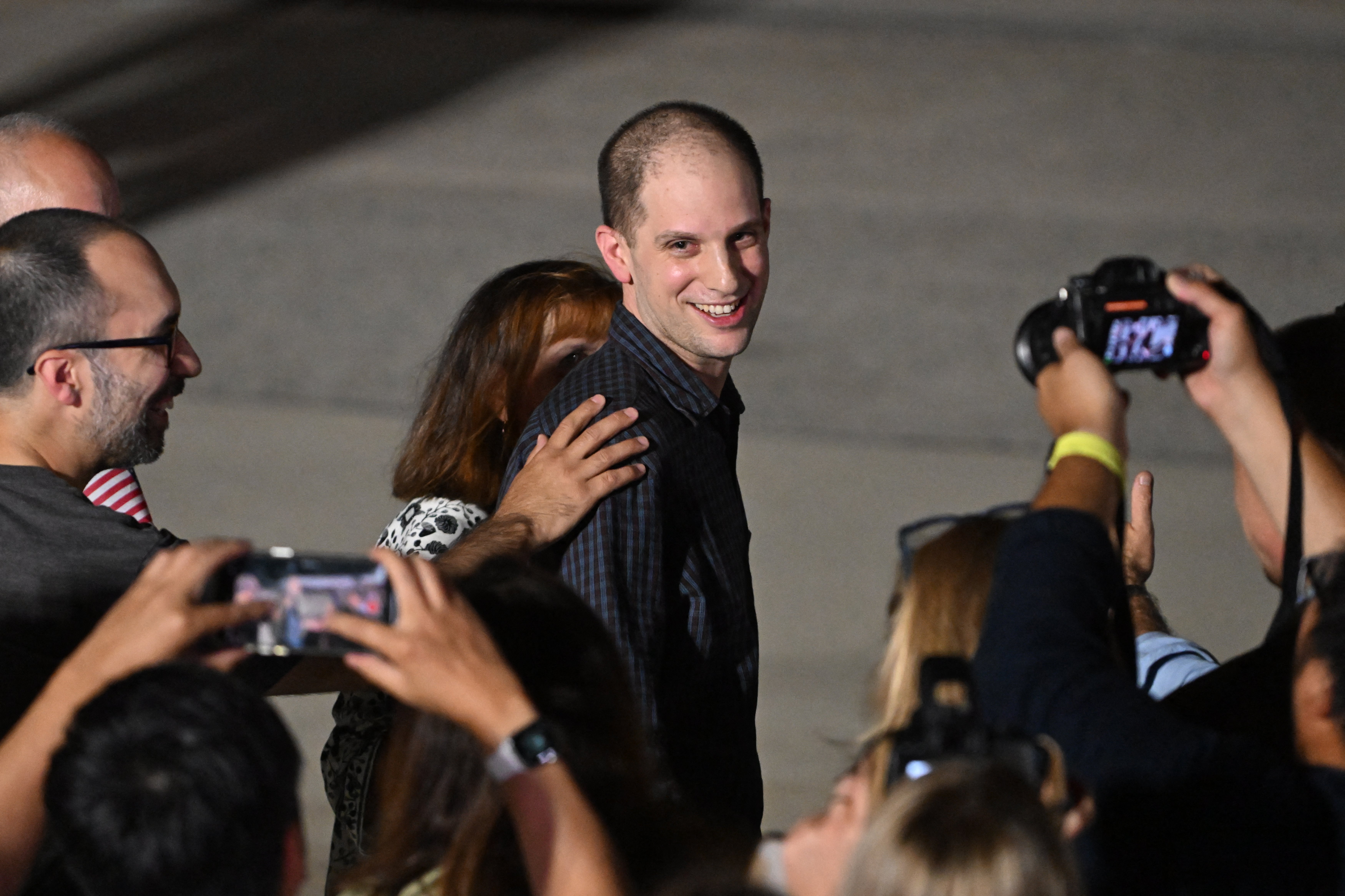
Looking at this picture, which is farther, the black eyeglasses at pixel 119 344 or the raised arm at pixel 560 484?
the raised arm at pixel 560 484

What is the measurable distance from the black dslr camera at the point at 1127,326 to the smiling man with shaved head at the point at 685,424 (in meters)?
1.01

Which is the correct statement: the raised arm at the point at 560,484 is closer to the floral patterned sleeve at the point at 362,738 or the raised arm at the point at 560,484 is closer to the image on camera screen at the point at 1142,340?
the floral patterned sleeve at the point at 362,738

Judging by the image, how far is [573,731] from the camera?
6.42 feet

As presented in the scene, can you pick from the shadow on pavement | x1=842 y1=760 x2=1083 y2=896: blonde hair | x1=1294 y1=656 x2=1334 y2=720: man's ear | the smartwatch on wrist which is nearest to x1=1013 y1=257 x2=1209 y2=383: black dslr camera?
x1=1294 y1=656 x2=1334 y2=720: man's ear

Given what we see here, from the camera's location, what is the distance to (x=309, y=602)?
1.90 m

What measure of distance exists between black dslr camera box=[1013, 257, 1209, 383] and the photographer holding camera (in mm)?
17

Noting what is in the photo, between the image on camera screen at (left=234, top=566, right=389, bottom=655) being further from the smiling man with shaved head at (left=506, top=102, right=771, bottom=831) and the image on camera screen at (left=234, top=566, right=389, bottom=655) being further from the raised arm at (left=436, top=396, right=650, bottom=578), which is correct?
the smiling man with shaved head at (left=506, top=102, right=771, bottom=831)

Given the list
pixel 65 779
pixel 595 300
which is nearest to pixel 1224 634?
pixel 595 300

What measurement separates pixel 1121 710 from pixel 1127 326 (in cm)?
52

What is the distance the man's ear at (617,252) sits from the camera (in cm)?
323

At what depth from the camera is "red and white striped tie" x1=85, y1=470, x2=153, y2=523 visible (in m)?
3.40

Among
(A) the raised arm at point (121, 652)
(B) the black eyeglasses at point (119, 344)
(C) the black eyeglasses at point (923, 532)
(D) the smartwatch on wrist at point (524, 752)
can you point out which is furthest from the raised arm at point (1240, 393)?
(B) the black eyeglasses at point (119, 344)

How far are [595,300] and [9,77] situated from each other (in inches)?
338

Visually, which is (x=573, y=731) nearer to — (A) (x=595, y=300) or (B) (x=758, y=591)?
(A) (x=595, y=300)
